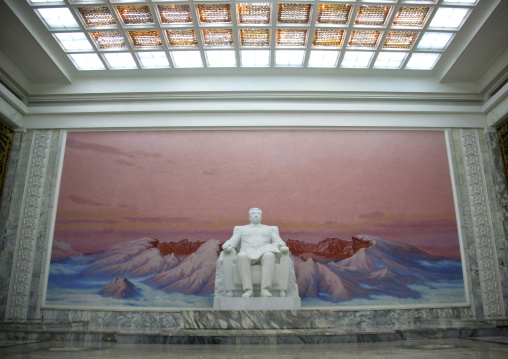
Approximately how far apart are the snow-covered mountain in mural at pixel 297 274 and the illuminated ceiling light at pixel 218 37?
5.45 metres

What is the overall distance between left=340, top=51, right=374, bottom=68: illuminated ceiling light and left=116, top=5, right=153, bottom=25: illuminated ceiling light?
5532mm

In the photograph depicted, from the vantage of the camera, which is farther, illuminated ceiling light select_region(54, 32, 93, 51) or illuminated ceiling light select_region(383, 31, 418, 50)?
illuminated ceiling light select_region(383, 31, 418, 50)

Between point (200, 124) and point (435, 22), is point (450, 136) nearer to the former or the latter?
point (435, 22)

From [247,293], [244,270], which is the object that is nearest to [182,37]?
[244,270]

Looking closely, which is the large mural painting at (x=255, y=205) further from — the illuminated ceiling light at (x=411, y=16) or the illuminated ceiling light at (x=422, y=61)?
the illuminated ceiling light at (x=411, y=16)

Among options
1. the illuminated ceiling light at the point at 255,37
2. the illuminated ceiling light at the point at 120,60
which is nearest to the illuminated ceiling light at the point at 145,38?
the illuminated ceiling light at the point at 120,60

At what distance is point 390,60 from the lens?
11.3 metres

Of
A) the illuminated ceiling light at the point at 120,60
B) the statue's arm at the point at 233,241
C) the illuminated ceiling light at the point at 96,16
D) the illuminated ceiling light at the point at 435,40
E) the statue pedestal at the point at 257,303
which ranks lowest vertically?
the statue pedestal at the point at 257,303

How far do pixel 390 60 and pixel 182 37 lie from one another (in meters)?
5.98

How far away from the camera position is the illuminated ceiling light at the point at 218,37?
10.4 meters

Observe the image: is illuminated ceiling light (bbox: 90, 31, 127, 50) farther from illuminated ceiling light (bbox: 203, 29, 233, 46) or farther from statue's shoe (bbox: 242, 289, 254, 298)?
statue's shoe (bbox: 242, 289, 254, 298)

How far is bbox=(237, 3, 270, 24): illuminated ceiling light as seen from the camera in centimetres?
977

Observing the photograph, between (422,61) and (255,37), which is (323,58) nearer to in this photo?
(255,37)

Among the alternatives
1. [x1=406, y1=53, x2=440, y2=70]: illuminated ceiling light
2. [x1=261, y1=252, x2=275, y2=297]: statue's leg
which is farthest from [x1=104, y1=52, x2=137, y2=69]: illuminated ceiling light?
[x1=406, y1=53, x2=440, y2=70]: illuminated ceiling light
